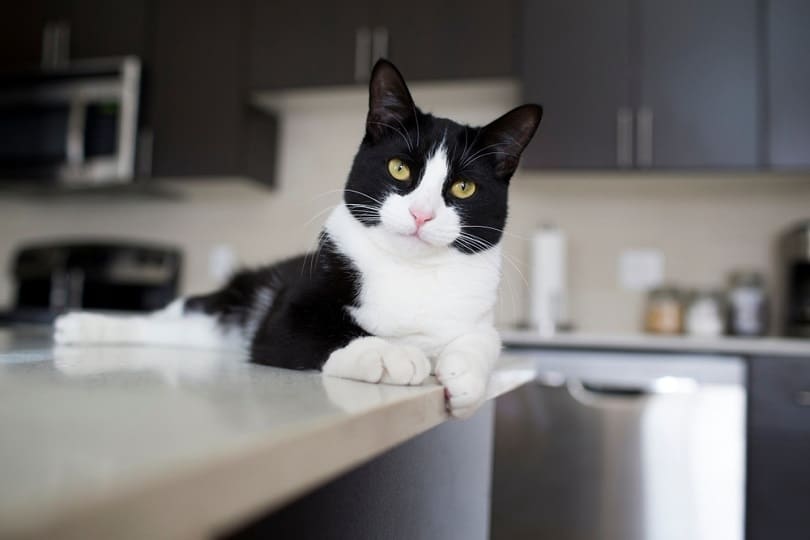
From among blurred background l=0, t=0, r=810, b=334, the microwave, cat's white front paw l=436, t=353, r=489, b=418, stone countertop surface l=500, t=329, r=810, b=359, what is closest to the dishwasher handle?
stone countertop surface l=500, t=329, r=810, b=359

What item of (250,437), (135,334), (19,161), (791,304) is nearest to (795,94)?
(791,304)

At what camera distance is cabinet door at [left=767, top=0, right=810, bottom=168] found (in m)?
2.20

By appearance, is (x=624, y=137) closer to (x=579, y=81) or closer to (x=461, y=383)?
(x=579, y=81)

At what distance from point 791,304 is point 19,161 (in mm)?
3229

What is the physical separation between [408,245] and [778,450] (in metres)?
1.62

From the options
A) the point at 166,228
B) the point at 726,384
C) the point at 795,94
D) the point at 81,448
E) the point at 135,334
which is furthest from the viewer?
the point at 166,228

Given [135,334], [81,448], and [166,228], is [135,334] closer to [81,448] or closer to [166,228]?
[81,448]

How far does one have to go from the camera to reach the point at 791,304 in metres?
2.27

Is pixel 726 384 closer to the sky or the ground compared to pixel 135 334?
closer to the ground

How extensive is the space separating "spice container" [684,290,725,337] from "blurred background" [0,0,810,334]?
38mm

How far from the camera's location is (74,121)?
8.98 ft

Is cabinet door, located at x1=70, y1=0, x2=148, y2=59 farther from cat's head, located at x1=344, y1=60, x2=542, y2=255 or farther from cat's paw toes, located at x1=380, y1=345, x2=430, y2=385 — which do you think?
cat's paw toes, located at x1=380, y1=345, x2=430, y2=385

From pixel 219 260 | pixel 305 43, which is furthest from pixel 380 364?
pixel 219 260

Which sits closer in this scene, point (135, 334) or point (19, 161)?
point (135, 334)
